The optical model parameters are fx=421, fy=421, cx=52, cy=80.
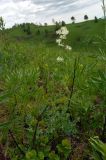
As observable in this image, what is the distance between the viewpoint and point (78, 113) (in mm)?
5348

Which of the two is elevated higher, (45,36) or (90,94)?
(90,94)

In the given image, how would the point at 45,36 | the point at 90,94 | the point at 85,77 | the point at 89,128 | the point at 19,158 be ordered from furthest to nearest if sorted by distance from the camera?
the point at 45,36, the point at 85,77, the point at 90,94, the point at 89,128, the point at 19,158

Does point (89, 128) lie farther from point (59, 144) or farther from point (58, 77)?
point (58, 77)

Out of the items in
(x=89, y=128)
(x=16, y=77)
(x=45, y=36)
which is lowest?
(x=45, y=36)

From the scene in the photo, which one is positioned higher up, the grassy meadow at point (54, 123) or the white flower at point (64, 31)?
the white flower at point (64, 31)

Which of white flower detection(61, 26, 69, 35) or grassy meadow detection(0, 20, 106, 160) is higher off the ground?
white flower detection(61, 26, 69, 35)

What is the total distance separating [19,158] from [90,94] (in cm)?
207

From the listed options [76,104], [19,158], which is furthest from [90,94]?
[19,158]

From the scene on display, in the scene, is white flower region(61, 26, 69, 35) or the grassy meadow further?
white flower region(61, 26, 69, 35)

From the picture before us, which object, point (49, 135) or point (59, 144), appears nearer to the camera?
point (59, 144)

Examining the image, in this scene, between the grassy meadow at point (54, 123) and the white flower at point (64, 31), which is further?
the white flower at point (64, 31)

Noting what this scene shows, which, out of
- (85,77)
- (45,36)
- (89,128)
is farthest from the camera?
(45,36)

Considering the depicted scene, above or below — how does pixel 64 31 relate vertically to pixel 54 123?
above

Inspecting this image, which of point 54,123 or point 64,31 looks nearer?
point 54,123
